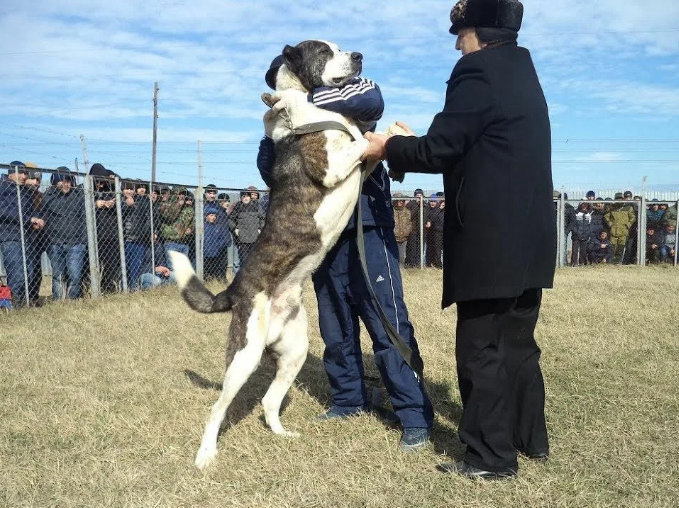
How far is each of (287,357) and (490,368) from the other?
1.39m

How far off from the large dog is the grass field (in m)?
0.45

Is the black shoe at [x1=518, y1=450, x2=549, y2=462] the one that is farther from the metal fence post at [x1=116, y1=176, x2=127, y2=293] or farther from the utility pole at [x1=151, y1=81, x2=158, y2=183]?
the utility pole at [x1=151, y1=81, x2=158, y2=183]

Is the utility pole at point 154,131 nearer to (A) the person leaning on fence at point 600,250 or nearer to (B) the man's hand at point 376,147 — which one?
(A) the person leaning on fence at point 600,250

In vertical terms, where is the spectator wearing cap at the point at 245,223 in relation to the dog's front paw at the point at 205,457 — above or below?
above

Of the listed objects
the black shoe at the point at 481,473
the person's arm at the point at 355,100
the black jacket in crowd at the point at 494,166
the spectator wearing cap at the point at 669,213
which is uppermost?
the person's arm at the point at 355,100

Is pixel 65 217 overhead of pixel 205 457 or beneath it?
overhead

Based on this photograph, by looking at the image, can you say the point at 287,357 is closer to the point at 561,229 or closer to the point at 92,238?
the point at 92,238

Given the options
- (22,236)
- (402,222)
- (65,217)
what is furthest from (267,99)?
(402,222)

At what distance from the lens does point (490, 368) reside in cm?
325

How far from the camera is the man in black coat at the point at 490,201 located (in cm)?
303

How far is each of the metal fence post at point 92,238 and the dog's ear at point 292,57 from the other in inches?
259

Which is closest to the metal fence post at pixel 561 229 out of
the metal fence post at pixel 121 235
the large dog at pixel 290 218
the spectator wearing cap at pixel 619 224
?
the spectator wearing cap at pixel 619 224

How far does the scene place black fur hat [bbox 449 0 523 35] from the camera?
119 inches

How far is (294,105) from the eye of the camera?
379cm
